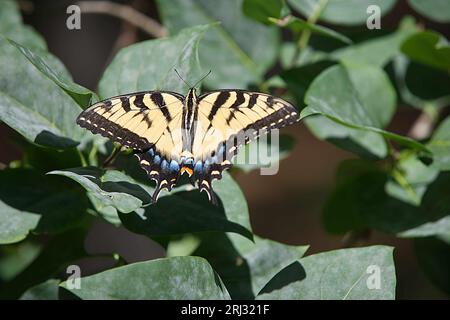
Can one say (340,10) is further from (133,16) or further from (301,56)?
(133,16)

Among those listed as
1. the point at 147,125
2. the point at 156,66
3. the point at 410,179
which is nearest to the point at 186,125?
the point at 147,125

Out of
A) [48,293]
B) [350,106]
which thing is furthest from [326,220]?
[48,293]

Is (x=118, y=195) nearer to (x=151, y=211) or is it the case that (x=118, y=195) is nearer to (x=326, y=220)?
(x=151, y=211)

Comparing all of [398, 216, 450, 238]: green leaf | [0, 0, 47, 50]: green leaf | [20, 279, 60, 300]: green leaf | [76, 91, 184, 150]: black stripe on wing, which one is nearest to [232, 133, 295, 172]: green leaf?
[76, 91, 184, 150]: black stripe on wing

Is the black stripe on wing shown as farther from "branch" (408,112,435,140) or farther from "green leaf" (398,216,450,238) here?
"branch" (408,112,435,140)

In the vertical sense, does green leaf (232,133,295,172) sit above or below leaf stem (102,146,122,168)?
below
